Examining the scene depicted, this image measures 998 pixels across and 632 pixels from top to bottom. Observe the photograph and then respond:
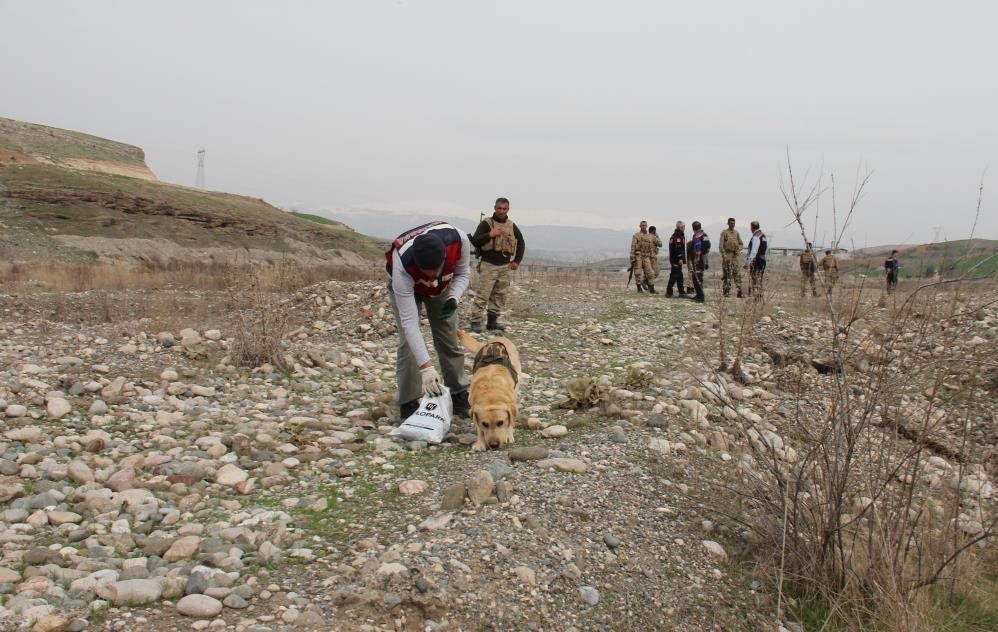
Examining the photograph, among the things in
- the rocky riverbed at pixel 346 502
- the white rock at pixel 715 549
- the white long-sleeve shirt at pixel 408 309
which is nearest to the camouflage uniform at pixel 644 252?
the rocky riverbed at pixel 346 502

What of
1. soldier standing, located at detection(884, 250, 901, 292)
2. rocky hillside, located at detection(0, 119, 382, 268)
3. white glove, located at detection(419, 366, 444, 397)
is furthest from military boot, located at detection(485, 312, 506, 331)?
rocky hillside, located at detection(0, 119, 382, 268)

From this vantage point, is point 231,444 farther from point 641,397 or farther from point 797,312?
point 797,312

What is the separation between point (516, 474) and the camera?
373 cm

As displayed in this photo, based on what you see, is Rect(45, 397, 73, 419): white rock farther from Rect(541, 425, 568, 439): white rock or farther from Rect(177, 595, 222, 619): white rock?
Rect(541, 425, 568, 439): white rock

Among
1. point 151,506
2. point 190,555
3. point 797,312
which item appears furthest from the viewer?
point 797,312

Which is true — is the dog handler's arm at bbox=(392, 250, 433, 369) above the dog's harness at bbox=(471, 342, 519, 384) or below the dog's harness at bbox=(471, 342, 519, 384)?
above

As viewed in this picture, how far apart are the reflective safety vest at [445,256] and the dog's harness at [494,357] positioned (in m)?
0.62

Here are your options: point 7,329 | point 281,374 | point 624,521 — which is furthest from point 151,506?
point 7,329

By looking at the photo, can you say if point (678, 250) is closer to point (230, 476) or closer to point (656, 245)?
point (656, 245)

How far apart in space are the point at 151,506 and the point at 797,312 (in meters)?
10.2

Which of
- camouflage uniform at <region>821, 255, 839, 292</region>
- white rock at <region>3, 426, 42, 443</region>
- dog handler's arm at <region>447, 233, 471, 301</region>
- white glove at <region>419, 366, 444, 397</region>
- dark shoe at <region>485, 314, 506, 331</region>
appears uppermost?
camouflage uniform at <region>821, 255, 839, 292</region>

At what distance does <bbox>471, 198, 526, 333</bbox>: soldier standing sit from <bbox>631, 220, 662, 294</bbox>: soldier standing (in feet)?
20.8

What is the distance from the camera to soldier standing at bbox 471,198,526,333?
8.84 meters

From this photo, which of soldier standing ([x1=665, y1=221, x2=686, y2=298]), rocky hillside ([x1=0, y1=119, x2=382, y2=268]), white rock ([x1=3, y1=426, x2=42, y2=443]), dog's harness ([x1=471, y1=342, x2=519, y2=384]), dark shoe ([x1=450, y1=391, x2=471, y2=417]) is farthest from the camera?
rocky hillside ([x1=0, y1=119, x2=382, y2=268])
